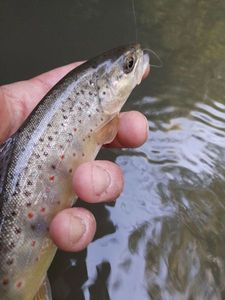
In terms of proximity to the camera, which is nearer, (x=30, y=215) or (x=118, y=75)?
(x=30, y=215)

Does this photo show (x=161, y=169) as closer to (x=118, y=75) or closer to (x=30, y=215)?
(x=118, y=75)

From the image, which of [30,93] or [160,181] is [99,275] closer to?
[160,181]

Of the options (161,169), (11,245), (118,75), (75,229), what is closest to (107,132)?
(118,75)

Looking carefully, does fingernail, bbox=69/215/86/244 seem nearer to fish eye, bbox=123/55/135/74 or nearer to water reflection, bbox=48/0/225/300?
water reflection, bbox=48/0/225/300

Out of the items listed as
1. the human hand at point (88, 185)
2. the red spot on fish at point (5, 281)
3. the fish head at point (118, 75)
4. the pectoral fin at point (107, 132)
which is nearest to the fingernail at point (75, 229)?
the human hand at point (88, 185)

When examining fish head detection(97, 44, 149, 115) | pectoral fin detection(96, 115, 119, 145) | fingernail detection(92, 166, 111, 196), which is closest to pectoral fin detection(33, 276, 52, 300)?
fingernail detection(92, 166, 111, 196)

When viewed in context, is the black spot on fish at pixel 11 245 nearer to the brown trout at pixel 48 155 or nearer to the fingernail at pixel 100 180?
the brown trout at pixel 48 155

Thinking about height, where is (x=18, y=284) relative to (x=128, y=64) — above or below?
below
